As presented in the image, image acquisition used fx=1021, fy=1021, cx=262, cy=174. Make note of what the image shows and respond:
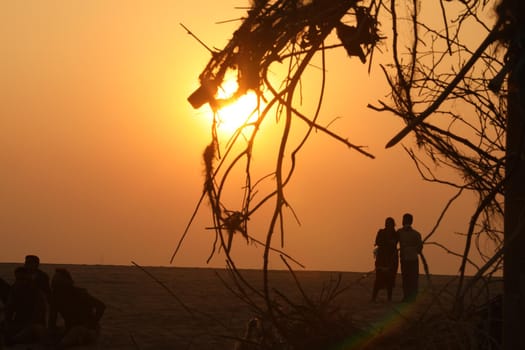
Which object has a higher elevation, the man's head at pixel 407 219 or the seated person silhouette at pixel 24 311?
the man's head at pixel 407 219

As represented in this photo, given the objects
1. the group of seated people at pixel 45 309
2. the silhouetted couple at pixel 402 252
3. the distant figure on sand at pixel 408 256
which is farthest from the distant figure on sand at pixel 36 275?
the distant figure on sand at pixel 408 256

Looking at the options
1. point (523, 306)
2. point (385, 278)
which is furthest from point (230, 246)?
point (385, 278)

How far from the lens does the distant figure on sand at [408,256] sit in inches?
732

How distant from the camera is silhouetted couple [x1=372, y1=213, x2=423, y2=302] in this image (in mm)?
18625

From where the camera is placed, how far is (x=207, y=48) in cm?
477

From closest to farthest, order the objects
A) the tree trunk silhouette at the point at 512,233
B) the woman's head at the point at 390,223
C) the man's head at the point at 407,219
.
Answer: the tree trunk silhouette at the point at 512,233, the man's head at the point at 407,219, the woman's head at the point at 390,223

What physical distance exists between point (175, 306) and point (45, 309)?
7.26 m

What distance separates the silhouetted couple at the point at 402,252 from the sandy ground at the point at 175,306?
597 mm

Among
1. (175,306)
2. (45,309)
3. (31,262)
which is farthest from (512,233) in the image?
(175,306)

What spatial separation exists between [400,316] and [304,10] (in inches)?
63.6

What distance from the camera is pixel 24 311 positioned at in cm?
1465

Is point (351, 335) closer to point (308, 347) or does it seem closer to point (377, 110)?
point (308, 347)

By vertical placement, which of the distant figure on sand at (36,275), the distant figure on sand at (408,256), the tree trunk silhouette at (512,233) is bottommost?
the tree trunk silhouette at (512,233)

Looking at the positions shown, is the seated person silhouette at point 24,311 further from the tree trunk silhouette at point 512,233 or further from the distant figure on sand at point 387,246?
the tree trunk silhouette at point 512,233
